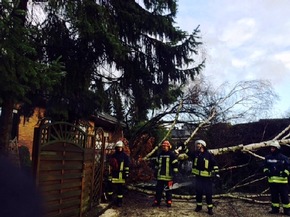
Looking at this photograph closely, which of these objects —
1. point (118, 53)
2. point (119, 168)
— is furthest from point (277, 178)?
point (118, 53)

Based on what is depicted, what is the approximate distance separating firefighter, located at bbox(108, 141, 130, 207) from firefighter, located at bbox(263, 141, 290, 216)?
3.70 m

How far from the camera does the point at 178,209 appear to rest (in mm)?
8977

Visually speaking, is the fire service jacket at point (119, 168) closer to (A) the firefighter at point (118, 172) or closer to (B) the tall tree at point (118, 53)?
(A) the firefighter at point (118, 172)

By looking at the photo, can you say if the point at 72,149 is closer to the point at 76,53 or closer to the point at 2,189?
the point at 76,53

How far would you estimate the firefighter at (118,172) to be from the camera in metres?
9.05

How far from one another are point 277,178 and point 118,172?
4.09 metres

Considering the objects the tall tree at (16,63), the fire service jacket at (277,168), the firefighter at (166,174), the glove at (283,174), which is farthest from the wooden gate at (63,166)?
the glove at (283,174)

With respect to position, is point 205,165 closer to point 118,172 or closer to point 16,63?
point 118,172

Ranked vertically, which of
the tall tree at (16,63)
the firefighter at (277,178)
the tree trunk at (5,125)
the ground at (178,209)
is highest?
the tall tree at (16,63)

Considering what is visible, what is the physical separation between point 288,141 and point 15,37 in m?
9.58

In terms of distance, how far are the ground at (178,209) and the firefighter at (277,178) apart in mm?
306

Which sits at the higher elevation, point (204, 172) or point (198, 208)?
point (204, 172)

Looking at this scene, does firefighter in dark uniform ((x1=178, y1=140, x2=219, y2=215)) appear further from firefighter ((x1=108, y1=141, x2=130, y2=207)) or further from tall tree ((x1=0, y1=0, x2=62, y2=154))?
tall tree ((x1=0, y1=0, x2=62, y2=154))

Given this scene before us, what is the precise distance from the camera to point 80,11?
23.0 feet
